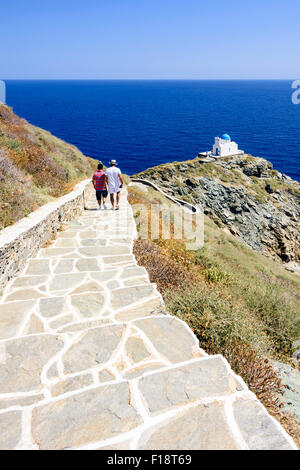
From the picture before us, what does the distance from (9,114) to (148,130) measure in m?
94.7

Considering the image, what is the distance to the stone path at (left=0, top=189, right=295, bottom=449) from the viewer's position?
2.34 metres

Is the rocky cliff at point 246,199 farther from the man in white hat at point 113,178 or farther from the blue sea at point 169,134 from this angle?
the man in white hat at point 113,178

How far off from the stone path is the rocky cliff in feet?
95.8

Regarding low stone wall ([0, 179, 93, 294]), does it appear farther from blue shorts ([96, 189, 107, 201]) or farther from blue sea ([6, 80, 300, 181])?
blue sea ([6, 80, 300, 181])

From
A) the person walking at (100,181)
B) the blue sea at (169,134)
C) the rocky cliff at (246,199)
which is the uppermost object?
the blue sea at (169,134)

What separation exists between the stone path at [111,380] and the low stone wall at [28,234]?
44 centimetres

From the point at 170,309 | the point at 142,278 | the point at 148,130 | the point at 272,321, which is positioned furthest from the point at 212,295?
the point at 148,130

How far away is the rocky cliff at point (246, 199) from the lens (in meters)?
33.8

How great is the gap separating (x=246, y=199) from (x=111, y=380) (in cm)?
3893

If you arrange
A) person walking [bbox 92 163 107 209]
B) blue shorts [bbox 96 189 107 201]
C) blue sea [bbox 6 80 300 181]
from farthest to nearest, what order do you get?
1. blue sea [bbox 6 80 300 181]
2. blue shorts [bbox 96 189 107 201]
3. person walking [bbox 92 163 107 209]

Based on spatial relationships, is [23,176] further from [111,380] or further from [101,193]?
[111,380]

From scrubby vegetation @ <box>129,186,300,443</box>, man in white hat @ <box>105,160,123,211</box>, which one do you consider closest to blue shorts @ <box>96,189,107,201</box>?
man in white hat @ <box>105,160,123,211</box>

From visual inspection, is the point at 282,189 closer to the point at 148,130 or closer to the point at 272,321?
the point at 272,321

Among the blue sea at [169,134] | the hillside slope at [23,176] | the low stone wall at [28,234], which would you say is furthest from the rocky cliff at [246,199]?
the low stone wall at [28,234]
